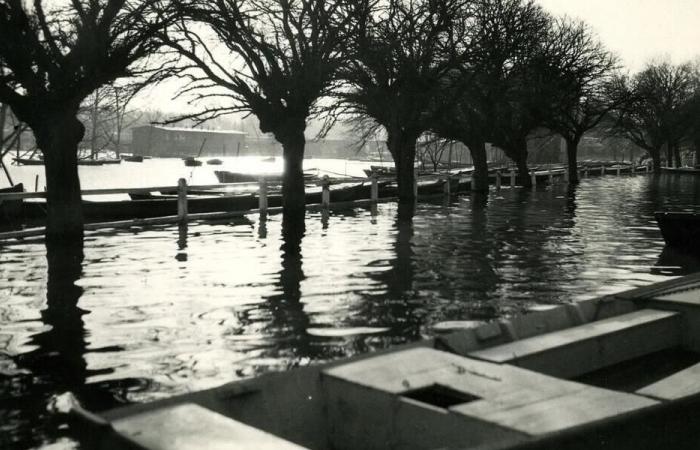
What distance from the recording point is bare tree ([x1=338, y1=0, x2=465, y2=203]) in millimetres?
25703

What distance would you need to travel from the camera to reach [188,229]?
20203 mm

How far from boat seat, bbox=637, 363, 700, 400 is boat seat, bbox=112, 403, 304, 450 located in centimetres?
214

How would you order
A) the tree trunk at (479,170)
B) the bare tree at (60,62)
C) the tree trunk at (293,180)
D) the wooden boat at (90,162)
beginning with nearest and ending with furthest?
the bare tree at (60,62)
the tree trunk at (293,180)
the tree trunk at (479,170)
the wooden boat at (90,162)

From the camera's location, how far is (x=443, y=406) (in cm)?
422

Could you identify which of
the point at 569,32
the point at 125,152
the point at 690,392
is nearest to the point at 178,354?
the point at 690,392

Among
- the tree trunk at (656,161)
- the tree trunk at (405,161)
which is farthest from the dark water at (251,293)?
the tree trunk at (656,161)

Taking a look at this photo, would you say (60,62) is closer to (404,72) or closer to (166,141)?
(404,72)

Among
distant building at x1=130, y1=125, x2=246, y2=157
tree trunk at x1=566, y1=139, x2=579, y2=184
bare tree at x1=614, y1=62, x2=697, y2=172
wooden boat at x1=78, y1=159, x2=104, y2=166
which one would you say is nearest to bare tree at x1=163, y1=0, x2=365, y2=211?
tree trunk at x1=566, y1=139, x2=579, y2=184

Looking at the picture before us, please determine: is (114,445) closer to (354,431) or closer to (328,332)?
(354,431)

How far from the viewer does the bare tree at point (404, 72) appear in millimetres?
25703

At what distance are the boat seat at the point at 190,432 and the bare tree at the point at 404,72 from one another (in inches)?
811

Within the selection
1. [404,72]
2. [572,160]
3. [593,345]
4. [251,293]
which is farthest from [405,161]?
[572,160]

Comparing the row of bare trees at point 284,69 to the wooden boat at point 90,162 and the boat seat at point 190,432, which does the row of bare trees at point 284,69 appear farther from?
the wooden boat at point 90,162

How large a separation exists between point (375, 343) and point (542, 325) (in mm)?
2378
